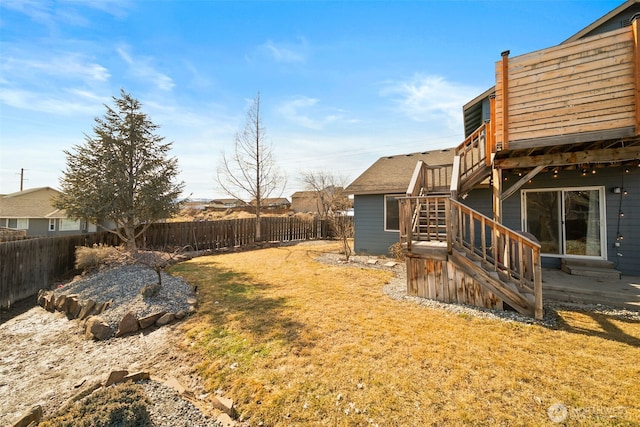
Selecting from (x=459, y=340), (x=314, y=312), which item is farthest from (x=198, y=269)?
(x=459, y=340)

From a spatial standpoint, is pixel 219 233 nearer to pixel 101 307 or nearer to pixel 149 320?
pixel 101 307

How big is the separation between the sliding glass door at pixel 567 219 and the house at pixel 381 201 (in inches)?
121

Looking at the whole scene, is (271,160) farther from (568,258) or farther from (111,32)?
(568,258)

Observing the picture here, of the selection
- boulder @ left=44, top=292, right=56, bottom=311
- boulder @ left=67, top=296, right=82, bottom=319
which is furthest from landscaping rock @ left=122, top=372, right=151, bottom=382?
boulder @ left=44, top=292, right=56, bottom=311

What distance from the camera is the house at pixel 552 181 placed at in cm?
461

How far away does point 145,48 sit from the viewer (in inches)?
308

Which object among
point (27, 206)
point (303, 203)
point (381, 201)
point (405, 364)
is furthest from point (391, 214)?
point (303, 203)

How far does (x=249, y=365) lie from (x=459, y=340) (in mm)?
2841

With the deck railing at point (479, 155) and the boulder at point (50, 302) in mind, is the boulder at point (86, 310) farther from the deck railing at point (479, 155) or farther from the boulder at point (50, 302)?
the deck railing at point (479, 155)

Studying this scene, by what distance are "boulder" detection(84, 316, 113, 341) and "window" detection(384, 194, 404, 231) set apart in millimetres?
8840

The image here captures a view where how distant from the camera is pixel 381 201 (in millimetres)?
10578

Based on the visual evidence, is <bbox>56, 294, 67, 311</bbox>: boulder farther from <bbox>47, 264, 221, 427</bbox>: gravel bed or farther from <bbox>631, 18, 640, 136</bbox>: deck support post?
<bbox>631, 18, 640, 136</bbox>: deck support post

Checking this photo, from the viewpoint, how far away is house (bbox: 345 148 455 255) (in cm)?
A: 1030

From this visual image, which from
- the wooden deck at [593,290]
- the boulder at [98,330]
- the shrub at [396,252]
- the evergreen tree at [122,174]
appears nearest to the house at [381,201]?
the shrub at [396,252]
